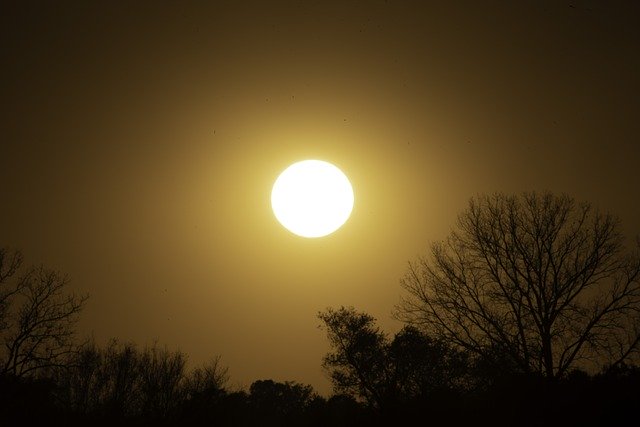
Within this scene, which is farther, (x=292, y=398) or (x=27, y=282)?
(x=292, y=398)

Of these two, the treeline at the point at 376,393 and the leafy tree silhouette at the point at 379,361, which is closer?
the treeline at the point at 376,393

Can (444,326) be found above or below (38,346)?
below

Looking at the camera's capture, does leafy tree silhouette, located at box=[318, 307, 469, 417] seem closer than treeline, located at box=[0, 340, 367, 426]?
No

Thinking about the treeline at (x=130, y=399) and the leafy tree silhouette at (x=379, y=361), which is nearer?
the treeline at (x=130, y=399)

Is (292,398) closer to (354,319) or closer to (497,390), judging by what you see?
(354,319)

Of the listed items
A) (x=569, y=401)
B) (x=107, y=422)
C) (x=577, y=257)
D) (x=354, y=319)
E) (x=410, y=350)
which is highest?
(x=354, y=319)

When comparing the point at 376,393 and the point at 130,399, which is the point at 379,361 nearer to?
the point at 376,393

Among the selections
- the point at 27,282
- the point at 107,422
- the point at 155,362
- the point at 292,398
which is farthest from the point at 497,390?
the point at 292,398

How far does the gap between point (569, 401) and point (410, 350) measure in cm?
2452

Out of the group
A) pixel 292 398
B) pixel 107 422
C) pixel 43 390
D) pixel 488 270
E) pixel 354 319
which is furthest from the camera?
pixel 292 398

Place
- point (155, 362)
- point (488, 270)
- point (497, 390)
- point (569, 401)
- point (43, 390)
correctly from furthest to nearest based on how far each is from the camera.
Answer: point (155, 362), point (43, 390), point (488, 270), point (497, 390), point (569, 401)

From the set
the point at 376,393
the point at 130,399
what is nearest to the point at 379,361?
the point at 376,393

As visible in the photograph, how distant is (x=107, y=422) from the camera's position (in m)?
23.7

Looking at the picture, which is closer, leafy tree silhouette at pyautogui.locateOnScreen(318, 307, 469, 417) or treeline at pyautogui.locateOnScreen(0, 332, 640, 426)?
treeline at pyautogui.locateOnScreen(0, 332, 640, 426)
